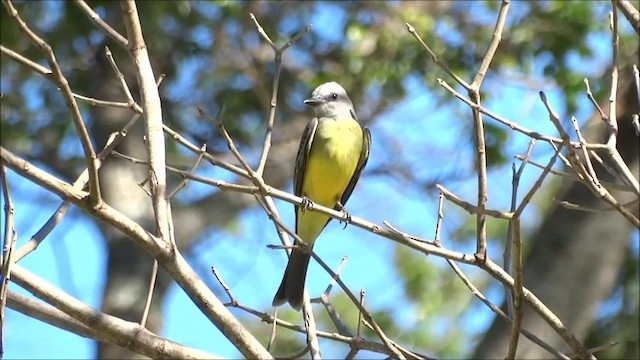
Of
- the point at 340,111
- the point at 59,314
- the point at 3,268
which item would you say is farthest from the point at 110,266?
the point at 3,268

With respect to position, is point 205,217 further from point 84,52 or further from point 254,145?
point 84,52

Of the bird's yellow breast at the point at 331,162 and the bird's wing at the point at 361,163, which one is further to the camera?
the bird's wing at the point at 361,163

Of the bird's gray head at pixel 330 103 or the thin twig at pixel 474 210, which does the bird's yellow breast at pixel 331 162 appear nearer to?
the bird's gray head at pixel 330 103

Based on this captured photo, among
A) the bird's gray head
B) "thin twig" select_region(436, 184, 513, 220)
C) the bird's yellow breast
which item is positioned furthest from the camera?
the bird's gray head

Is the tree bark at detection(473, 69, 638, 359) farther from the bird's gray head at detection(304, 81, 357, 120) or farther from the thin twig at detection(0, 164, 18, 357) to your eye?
the thin twig at detection(0, 164, 18, 357)

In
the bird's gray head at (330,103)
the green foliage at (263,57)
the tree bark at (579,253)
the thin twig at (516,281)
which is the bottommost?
the thin twig at (516,281)

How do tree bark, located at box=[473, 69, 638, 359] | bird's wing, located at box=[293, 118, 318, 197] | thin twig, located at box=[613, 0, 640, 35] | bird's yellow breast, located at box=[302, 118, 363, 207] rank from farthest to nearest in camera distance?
bird's wing, located at box=[293, 118, 318, 197] < bird's yellow breast, located at box=[302, 118, 363, 207] < tree bark, located at box=[473, 69, 638, 359] < thin twig, located at box=[613, 0, 640, 35]

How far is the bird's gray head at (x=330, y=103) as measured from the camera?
5770 mm

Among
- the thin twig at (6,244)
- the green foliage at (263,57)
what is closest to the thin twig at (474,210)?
the thin twig at (6,244)

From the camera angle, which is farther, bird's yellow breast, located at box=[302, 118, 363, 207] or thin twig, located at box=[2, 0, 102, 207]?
bird's yellow breast, located at box=[302, 118, 363, 207]

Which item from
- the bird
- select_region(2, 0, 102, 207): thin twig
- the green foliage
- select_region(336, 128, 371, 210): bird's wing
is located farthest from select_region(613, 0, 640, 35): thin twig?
the green foliage

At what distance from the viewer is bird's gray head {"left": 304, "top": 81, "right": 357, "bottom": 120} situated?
5770 mm

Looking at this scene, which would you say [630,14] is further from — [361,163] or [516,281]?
[361,163]

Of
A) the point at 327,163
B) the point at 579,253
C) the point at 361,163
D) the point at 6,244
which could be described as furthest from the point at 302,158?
the point at 6,244
